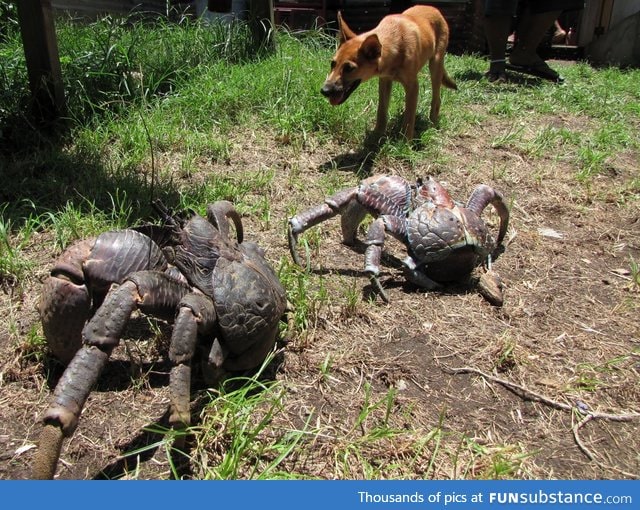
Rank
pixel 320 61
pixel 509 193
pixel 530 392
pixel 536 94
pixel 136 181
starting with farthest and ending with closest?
pixel 536 94
pixel 320 61
pixel 509 193
pixel 136 181
pixel 530 392

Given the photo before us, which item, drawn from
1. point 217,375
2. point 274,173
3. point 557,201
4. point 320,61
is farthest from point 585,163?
point 217,375

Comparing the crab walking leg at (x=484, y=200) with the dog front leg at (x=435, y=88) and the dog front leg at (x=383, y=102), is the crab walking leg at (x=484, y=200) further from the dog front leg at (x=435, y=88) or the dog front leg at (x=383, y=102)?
the dog front leg at (x=435, y=88)

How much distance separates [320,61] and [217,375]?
5.27 meters

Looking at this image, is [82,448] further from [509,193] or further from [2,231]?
[509,193]

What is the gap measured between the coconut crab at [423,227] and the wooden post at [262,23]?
13.6ft

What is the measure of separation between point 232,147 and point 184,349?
10.9ft

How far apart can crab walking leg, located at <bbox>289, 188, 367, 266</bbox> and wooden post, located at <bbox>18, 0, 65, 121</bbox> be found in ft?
9.76

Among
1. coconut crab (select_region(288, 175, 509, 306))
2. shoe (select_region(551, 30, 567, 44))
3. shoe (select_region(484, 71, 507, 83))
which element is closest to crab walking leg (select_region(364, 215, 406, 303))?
coconut crab (select_region(288, 175, 509, 306))

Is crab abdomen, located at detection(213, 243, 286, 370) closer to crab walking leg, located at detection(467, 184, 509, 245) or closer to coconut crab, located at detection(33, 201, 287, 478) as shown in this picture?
coconut crab, located at detection(33, 201, 287, 478)

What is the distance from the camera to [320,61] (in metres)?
6.62

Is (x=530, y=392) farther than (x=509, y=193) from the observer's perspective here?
No

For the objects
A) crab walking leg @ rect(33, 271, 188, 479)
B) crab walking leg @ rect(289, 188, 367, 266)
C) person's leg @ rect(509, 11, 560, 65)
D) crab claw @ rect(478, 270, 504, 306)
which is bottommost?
crab claw @ rect(478, 270, 504, 306)

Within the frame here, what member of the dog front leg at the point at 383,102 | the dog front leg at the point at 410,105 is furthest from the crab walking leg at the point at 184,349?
the dog front leg at the point at 383,102

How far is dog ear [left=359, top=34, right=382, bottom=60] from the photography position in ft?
15.0
